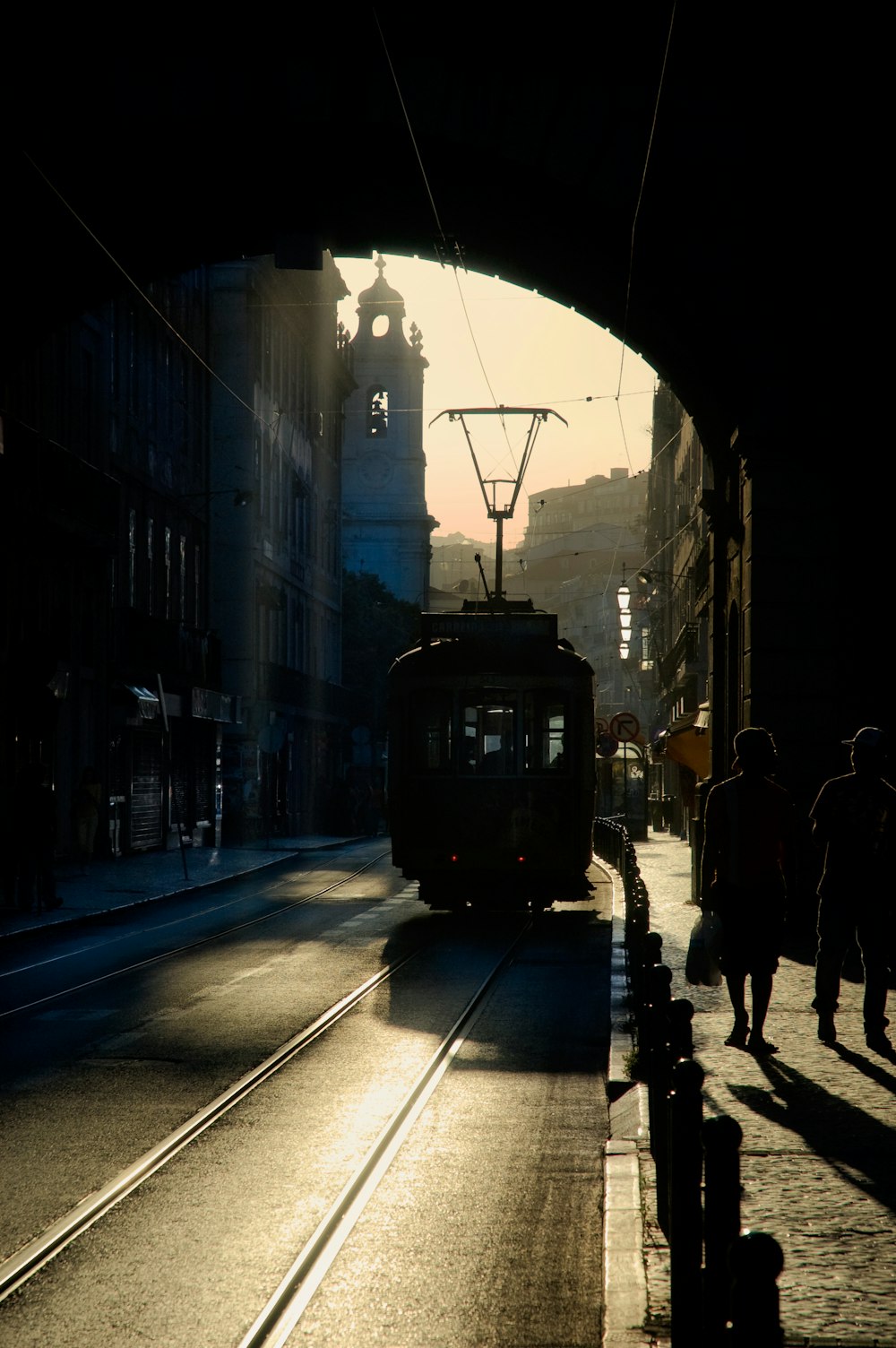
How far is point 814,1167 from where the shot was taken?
22.8ft

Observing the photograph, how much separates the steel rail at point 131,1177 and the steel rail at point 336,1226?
0.80 metres

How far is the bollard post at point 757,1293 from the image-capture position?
292cm

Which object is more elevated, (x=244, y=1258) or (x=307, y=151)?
(x=307, y=151)

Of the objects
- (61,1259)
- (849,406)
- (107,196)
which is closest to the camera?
(61,1259)

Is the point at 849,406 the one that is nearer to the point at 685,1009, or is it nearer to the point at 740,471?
the point at 740,471

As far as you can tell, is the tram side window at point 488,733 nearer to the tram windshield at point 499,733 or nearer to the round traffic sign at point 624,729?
the tram windshield at point 499,733

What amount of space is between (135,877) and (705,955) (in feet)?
65.7

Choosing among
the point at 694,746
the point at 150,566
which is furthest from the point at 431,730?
the point at 150,566

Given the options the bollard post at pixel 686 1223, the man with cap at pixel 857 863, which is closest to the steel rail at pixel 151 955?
the man with cap at pixel 857 863

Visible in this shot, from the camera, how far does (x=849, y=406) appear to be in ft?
58.0

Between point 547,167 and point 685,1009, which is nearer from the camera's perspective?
point 685,1009

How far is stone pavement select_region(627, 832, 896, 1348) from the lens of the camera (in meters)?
5.13

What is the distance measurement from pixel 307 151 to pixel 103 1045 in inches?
468

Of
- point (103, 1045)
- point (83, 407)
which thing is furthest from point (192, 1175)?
point (83, 407)
